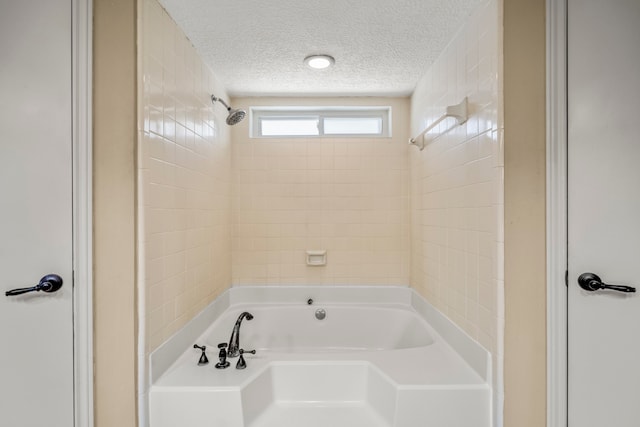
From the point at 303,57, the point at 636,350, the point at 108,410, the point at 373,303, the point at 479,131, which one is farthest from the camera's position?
the point at 373,303

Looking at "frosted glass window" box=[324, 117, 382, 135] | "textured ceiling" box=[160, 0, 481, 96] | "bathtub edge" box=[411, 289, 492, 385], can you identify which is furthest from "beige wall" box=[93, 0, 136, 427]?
"frosted glass window" box=[324, 117, 382, 135]

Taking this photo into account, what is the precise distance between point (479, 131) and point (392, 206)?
1.17 m

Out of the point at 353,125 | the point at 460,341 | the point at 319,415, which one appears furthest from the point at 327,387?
the point at 353,125

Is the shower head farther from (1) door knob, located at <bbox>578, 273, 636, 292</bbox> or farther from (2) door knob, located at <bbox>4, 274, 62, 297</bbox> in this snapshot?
(1) door knob, located at <bbox>578, 273, 636, 292</bbox>

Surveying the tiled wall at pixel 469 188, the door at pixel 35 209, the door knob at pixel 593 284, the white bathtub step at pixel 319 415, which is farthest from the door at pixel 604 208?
the door at pixel 35 209

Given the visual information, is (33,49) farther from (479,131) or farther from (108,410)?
(479,131)

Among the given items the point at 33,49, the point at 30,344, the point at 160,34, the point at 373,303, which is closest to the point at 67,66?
the point at 33,49

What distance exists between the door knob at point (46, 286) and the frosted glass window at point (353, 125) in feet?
6.34

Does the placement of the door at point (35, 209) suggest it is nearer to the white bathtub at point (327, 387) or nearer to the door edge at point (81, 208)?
the door edge at point (81, 208)

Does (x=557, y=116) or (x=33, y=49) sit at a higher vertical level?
(x=33, y=49)

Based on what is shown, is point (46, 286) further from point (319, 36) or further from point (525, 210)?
point (525, 210)

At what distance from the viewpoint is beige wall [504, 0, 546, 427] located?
1.22 meters

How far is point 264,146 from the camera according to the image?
2.51m

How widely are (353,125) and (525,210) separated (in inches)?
63.7
